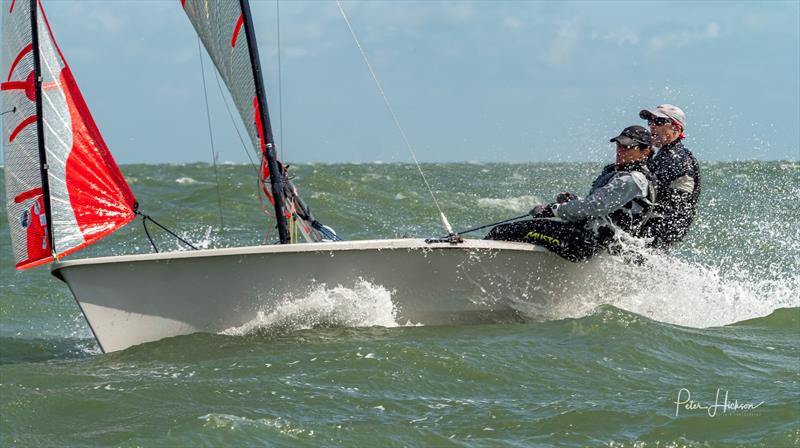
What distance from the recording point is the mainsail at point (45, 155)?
19.7 ft

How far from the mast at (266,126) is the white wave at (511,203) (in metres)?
12.0

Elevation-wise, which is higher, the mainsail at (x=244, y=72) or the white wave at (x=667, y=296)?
the mainsail at (x=244, y=72)

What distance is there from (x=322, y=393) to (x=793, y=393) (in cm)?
202

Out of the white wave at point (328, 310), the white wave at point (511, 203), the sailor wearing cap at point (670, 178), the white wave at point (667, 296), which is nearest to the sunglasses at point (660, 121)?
the sailor wearing cap at point (670, 178)

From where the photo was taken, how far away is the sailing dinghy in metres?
5.72

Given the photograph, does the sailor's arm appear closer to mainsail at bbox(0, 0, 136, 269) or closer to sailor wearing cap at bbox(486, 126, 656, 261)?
sailor wearing cap at bbox(486, 126, 656, 261)

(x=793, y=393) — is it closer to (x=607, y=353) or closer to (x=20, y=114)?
(x=607, y=353)

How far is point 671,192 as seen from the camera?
6258 millimetres

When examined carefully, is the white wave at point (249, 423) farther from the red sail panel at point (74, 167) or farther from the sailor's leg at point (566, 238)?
the sailor's leg at point (566, 238)

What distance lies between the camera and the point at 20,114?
19.9 feet

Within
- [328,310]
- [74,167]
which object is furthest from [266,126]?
[328,310]

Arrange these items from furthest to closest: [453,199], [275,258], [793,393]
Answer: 1. [453,199]
2. [275,258]
3. [793,393]

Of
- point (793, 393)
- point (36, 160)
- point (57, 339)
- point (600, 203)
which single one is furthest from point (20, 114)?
point (793, 393)
